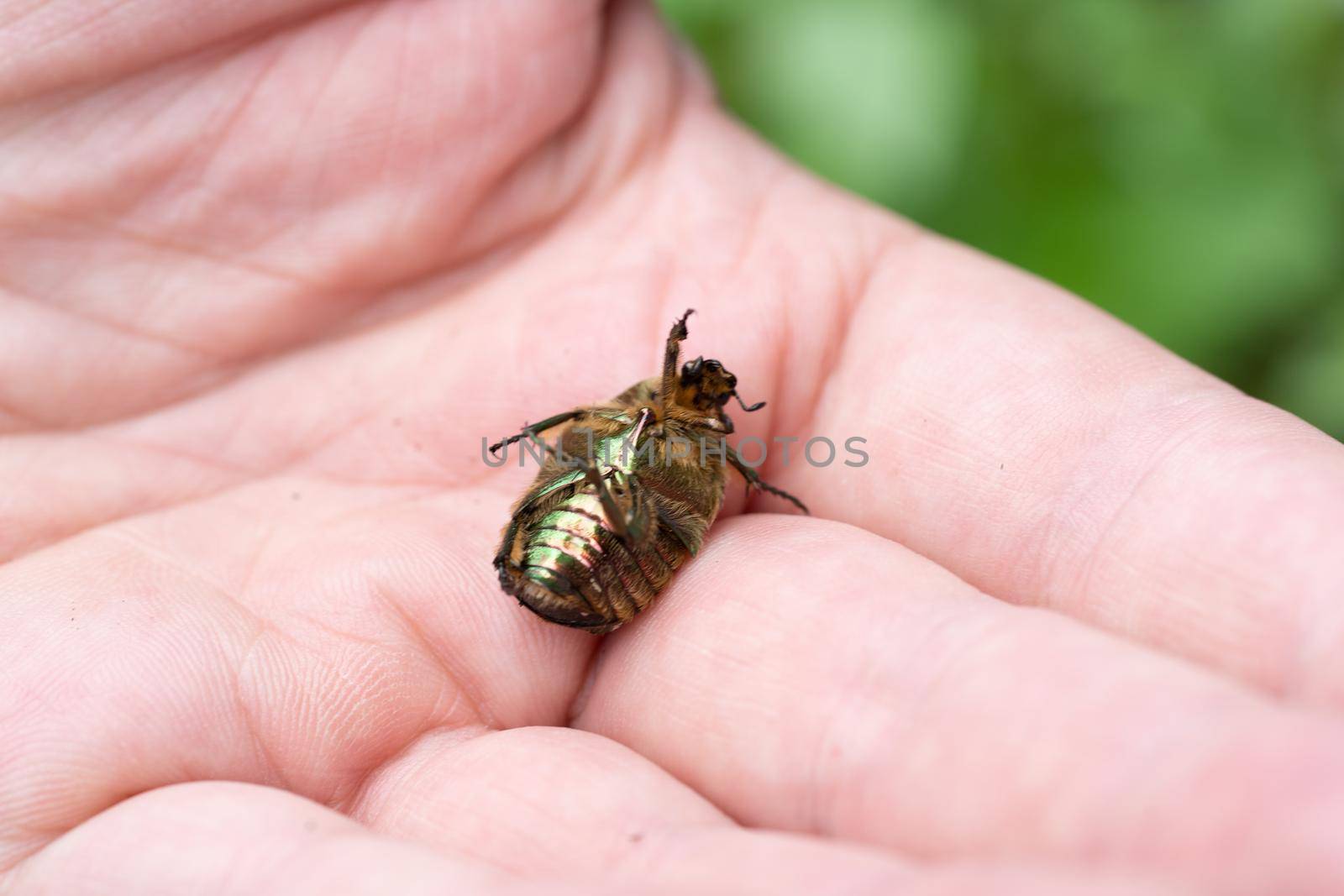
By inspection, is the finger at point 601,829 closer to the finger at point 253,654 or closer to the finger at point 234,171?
the finger at point 253,654

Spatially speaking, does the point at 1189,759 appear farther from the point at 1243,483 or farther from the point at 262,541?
the point at 262,541

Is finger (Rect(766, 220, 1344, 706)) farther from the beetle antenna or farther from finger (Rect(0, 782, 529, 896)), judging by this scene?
finger (Rect(0, 782, 529, 896))

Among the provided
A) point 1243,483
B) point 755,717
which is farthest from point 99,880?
point 1243,483

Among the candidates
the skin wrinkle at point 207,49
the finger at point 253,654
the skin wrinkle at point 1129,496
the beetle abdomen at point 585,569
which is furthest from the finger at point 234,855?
the skin wrinkle at point 207,49

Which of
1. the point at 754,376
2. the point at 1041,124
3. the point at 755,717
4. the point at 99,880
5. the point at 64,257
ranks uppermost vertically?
the point at 1041,124

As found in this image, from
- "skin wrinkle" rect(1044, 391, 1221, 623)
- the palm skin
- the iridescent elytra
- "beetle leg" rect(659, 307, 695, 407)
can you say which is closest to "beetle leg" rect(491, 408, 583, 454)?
the iridescent elytra

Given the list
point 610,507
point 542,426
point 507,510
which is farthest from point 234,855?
point 542,426
